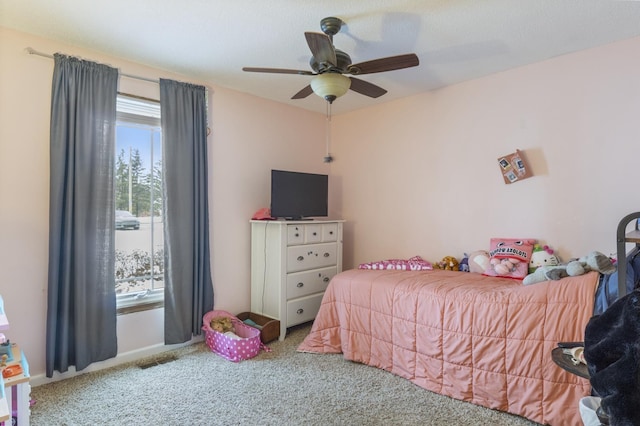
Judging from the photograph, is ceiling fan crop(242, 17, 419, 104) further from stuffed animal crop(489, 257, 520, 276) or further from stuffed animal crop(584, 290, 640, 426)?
stuffed animal crop(489, 257, 520, 276)

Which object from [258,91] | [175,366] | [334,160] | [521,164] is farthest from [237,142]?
[521,164]

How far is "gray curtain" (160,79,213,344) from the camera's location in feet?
9.73

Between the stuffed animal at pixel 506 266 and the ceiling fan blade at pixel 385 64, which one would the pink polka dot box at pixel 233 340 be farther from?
the ceiling fan blade at pixel 385 64

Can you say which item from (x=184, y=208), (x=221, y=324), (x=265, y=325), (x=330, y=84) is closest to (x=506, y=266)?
(x=330, y=84)

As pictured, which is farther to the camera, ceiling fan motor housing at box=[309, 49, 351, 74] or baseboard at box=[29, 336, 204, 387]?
baseboard at box=[29, 336, 204, 387]

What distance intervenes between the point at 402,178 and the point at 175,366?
2635mm

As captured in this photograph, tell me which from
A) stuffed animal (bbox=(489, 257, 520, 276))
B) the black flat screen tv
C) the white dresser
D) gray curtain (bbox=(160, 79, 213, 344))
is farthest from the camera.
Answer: the black flat screen tv

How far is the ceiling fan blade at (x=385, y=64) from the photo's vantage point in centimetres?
204

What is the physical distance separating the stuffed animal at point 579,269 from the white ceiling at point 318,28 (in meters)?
1.42

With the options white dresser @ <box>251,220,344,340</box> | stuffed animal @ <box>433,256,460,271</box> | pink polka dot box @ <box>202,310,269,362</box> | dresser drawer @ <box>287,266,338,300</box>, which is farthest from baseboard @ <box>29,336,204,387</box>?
stuffed animal @ <box>433,256,460,271</box>

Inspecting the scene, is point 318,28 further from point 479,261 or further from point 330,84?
point 479,261

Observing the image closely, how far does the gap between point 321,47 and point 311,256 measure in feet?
6.71

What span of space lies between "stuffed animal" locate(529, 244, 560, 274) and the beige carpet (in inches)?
45.1

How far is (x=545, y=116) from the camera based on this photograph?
2811 mm
